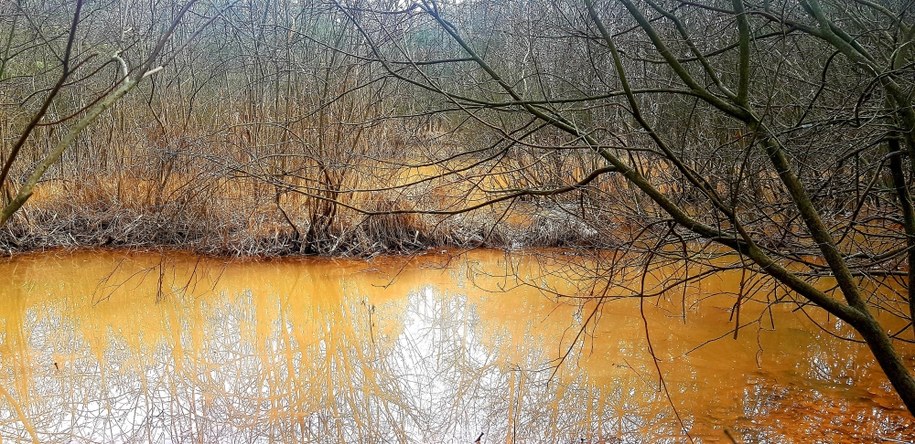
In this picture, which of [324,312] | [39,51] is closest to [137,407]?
[324,312]

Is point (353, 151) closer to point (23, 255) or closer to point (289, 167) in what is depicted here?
point (289, 167)

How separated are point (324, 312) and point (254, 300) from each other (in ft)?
2.60

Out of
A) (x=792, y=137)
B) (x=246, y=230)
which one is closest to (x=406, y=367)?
(x=792, y=137)

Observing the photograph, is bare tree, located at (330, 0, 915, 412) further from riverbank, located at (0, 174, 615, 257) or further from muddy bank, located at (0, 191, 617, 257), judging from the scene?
riverbank, located at (0, 174, 615, 257)

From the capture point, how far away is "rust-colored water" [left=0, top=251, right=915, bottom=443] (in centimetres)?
432

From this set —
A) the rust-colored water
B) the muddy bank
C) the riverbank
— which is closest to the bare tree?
the rust-colored water

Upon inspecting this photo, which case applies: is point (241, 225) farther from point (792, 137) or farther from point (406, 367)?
point (792, 137)

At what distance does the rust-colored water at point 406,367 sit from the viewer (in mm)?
4320

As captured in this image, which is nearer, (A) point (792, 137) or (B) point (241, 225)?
(A) point (792, 137)

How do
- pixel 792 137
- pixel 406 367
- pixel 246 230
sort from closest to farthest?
pixel 792 137
pixel 406 367
pixel 246 230

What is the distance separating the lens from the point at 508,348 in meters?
5.84

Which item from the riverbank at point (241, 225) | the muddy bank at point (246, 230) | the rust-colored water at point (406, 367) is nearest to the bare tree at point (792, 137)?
the rust-colored water at point (406, 367)

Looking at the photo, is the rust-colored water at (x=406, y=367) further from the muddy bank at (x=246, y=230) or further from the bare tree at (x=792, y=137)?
the muddy bank at (x=246, y=230)

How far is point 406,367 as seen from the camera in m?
5.48
